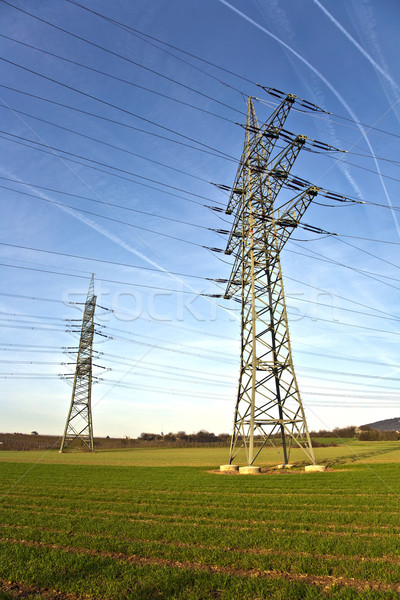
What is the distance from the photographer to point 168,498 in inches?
573

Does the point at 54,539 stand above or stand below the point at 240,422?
below

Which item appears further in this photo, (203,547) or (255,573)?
(203,547)

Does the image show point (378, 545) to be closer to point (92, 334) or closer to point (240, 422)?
point (240, 422)

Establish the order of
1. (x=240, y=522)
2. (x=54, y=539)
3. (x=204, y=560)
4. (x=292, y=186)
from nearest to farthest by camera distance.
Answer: (x=204, y=560) → (x=54, y=539) → (x=240, y=522) → (x=292, y=186)

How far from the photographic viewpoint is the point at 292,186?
2620 cm

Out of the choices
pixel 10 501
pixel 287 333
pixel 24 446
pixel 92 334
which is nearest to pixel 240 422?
pixel 287 333

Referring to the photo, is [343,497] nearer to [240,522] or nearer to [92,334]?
[240,522]

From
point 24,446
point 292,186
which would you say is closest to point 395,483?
point 292,186

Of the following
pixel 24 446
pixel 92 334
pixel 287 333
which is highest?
pixel 92 334

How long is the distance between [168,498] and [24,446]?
82.2m

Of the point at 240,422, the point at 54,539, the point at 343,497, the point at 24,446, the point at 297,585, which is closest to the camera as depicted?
the point at 297,585

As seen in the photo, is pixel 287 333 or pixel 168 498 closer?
pixel 168 498

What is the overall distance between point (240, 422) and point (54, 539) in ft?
55.9

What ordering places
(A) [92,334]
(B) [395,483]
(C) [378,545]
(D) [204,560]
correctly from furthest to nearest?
(A) [92,334] → (B) [395,483] → (C) [378,545] → (D) [204,560]
